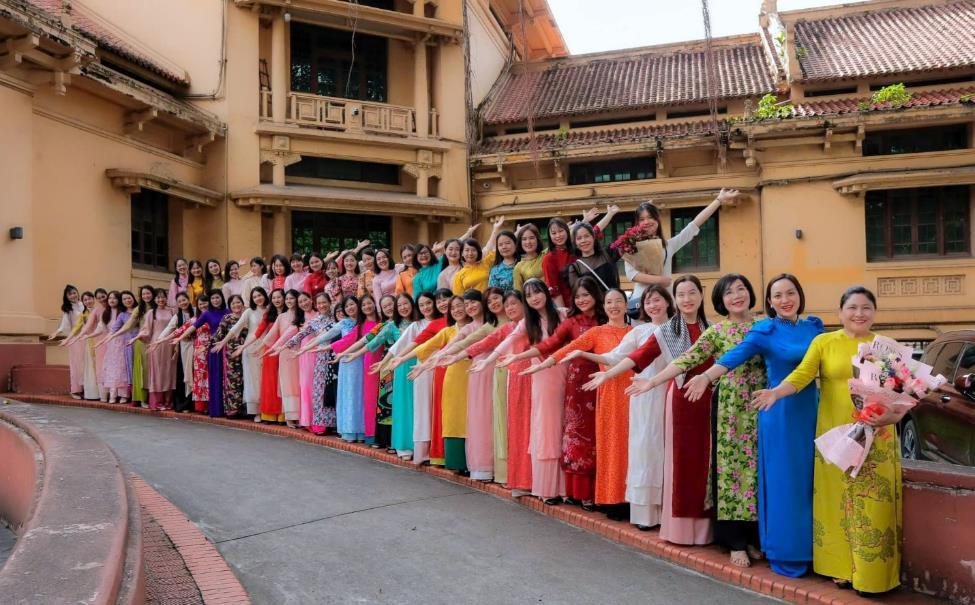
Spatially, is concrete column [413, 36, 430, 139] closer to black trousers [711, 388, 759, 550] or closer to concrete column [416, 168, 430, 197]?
concrete column [416, 168, 430, 197]

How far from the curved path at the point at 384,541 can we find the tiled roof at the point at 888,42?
1456 centimetres

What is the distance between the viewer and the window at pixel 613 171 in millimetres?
18391

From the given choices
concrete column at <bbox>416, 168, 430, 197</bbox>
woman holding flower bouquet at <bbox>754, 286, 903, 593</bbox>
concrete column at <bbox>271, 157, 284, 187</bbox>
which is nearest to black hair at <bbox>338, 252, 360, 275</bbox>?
concrete column at <bbox>271, 157, 284, 187</bbox>

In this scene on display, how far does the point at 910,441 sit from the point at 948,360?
85cm

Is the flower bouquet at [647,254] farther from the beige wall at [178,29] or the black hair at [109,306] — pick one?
the beige wall at [178,29]

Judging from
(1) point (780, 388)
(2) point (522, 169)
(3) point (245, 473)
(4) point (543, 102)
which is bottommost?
(3) point (245, 473)

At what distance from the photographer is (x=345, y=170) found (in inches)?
763


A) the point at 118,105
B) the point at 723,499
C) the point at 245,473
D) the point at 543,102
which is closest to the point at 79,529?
the point at 723,499

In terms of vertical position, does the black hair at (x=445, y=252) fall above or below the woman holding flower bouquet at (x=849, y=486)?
above

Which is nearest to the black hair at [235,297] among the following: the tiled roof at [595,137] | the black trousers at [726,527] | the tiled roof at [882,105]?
the black trousers at [726,527]

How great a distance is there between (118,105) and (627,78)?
12.0 metres

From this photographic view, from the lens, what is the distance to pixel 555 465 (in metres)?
6.46

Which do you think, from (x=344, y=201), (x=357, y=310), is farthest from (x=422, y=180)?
(x=357, y=310)

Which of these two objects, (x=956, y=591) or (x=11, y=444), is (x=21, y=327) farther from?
(x=956, y=591)
